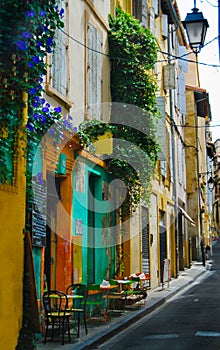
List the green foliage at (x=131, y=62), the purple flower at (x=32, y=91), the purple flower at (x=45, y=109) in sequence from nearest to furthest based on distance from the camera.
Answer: the purple flower at (x=32, y=91) → the purple flower at (x=45, y=109) → the green foliage at (x=131, y=62)

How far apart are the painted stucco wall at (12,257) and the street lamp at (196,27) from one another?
14.6ft

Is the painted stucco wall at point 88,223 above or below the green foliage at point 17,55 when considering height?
below

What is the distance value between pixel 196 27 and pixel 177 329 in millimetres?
5628

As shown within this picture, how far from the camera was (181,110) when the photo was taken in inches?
1185

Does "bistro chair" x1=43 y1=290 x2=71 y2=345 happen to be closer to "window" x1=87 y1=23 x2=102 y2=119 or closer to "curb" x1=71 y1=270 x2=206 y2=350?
"curb" x1=71 y1=270 x2=206 y2=350

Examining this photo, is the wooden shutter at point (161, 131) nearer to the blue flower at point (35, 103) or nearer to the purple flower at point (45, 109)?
the purple flower at point (45, 109)

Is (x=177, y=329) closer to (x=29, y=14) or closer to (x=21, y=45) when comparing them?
(x=21, y=45)

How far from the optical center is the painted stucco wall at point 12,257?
297 inches

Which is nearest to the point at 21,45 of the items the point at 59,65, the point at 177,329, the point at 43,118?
the point at 43,118

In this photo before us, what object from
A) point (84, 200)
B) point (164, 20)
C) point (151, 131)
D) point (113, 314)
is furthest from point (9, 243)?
point (164, 20)

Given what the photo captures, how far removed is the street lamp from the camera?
1075 centimetres

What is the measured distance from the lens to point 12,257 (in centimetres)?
783

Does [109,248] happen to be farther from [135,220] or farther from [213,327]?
[213,327]

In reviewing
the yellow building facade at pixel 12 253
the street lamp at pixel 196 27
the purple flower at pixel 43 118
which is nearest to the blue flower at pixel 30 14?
the yellow building facade at pixel 12 253
